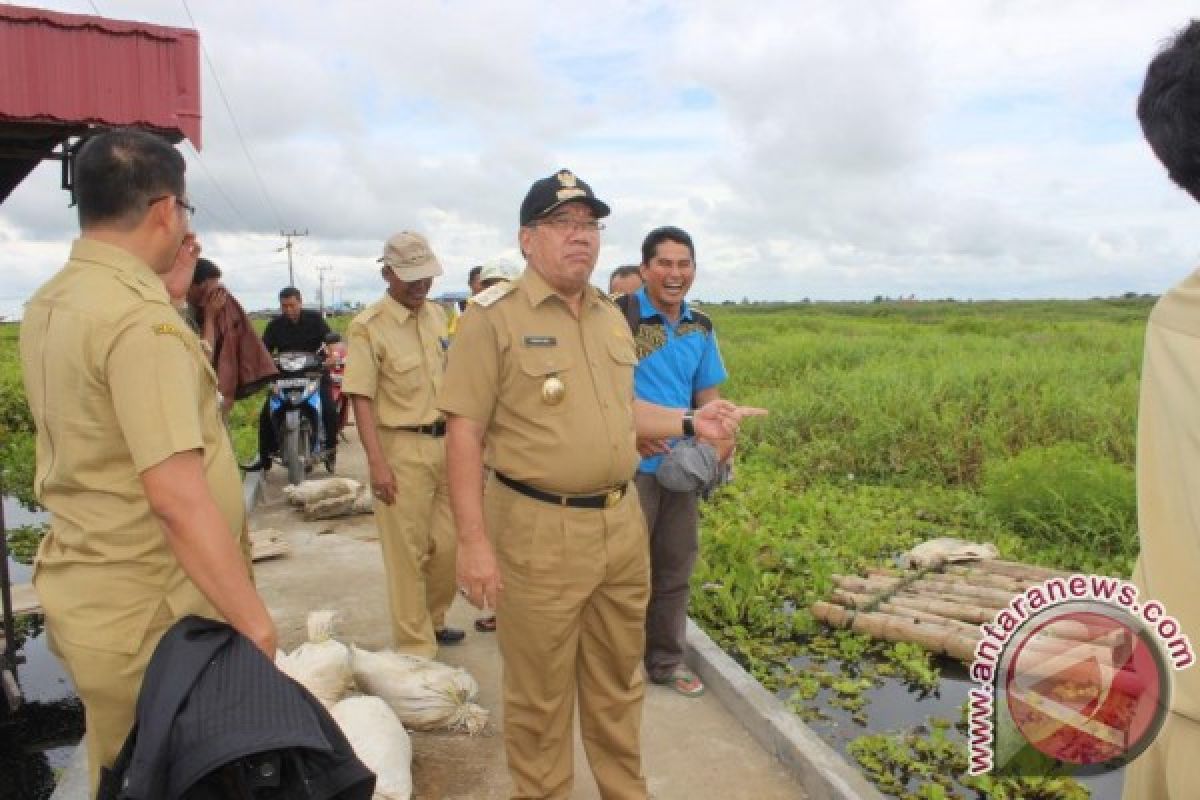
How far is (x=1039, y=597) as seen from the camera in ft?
4.07

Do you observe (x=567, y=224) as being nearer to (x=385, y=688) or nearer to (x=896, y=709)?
(x=385, y=688)

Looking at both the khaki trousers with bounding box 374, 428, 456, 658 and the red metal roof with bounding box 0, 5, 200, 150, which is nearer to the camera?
the red metal roof with bounding box 0, 5, 200, 150

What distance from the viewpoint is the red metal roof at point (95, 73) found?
11.5ft

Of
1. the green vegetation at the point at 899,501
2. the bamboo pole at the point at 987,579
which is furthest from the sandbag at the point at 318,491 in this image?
the bamboo pole at the point at 987,579

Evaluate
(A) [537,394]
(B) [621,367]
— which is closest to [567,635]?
(A) [537,394]

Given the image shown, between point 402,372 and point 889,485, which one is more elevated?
point 402,372

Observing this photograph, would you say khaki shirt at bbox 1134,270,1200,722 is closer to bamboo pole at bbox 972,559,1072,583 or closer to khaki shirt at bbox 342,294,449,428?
khaki shirt at bbox 342,294,449,428

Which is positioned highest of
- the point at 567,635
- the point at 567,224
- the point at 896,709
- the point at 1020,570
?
the point at 567,224

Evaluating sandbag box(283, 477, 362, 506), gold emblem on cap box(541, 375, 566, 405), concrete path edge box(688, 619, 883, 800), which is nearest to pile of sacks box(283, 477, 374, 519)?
sandbag box(283, 477, 362, 506)

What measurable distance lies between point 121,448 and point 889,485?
781cm

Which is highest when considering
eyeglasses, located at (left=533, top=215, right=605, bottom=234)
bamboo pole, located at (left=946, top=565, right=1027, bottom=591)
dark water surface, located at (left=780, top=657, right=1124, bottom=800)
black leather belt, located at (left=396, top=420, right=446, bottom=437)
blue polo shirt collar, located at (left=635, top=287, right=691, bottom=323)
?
eyeglasses, located at (left=533, top=215, right=605, bottom=234)

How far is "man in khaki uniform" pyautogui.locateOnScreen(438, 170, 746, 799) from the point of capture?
2.60m

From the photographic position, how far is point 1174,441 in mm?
1061

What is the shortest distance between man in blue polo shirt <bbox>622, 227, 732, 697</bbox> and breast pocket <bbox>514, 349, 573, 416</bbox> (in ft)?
3.56
